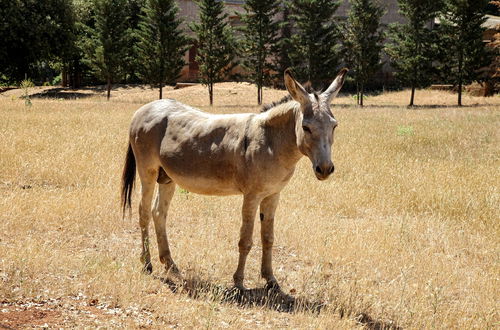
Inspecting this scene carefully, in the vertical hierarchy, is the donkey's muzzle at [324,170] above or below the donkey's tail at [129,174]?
above

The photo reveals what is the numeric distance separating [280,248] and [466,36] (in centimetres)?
3772

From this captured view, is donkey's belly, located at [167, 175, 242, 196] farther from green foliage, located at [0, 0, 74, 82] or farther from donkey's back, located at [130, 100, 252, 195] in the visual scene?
green foliage, located at [0, 0, 74, 82]

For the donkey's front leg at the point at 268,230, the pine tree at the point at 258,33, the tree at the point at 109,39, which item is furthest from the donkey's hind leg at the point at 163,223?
the tree at the point at 109,39

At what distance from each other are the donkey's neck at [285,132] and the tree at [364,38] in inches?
1385

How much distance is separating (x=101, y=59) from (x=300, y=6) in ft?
A: 58.4

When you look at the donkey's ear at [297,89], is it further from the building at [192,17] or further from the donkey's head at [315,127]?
the building at [192,17]

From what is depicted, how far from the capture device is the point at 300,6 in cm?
4062

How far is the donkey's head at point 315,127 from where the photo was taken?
15.5 feet

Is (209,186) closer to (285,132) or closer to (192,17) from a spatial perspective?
(285,132)

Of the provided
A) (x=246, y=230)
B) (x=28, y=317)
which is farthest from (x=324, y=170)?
(x=28, y=317)

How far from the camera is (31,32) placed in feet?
130

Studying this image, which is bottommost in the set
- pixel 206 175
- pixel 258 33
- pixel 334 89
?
pixel 206 175

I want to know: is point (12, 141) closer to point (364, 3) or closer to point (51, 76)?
point (364, 3)

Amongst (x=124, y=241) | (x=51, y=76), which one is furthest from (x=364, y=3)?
(x=51, y=76)
